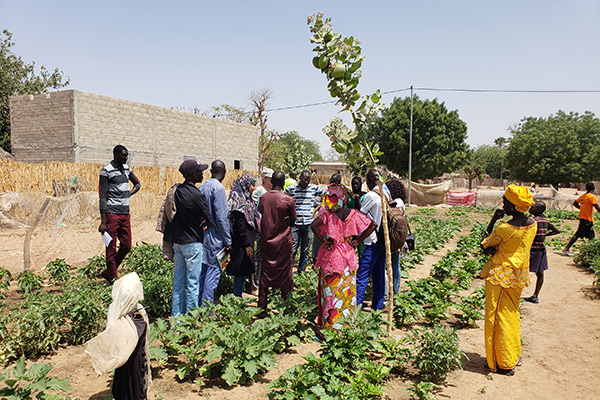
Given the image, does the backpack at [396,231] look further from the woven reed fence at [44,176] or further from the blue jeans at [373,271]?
the woven reed fence at [44,176]

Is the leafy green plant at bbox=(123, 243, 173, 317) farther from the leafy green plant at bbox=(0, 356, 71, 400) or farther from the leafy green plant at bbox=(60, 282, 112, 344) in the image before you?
the leafy green plant at bbox=(0, 356, 71, 400)

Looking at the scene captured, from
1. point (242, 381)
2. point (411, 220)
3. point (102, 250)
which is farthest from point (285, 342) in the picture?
point (411, 220)

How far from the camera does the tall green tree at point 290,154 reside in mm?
14977

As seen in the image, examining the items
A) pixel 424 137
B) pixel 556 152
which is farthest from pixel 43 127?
pixel 556 152

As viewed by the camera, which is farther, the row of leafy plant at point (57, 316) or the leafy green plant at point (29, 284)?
the leafy green plant at point (29, 284)

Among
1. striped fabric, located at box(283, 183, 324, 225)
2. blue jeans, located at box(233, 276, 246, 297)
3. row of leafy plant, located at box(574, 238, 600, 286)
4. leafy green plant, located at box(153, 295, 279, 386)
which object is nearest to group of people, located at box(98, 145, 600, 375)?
blue jeans, located at box(233, 276, 246, 297)

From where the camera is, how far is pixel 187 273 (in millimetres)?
4484

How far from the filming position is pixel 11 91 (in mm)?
25328

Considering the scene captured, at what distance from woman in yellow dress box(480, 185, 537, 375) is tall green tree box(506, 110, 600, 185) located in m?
42.2

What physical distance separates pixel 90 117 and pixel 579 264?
716 inches

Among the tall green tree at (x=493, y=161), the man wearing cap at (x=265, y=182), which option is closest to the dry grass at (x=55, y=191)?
the man wearing cap at (x=265, y=182)

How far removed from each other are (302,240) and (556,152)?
4290cm

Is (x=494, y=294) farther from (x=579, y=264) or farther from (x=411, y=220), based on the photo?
(x=411, y=220)

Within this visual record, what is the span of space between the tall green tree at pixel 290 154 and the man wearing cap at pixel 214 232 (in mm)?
7003
